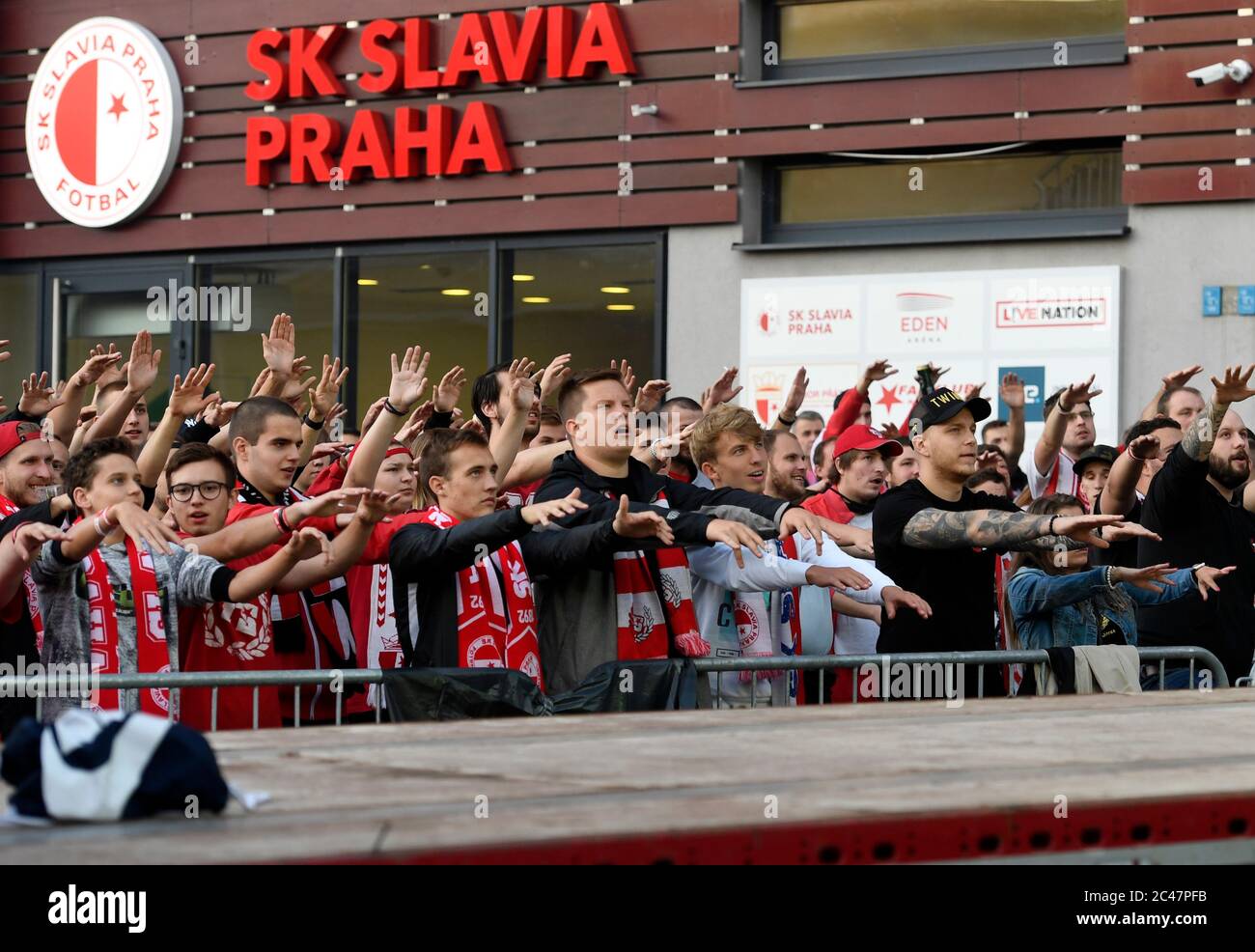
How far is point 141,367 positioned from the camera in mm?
8875

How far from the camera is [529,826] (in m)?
3.15

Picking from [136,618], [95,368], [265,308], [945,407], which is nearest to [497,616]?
[136,618]

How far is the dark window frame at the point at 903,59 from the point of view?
14.9 meters

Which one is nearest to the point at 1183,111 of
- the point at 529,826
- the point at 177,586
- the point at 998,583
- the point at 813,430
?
the point at 813,430

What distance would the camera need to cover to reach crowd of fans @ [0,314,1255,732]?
636 cm

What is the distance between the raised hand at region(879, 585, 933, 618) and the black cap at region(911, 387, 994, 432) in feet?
2.29

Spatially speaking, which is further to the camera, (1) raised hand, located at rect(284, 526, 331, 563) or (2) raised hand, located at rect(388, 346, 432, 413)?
(2) raised hand, located at rect(388, 346, 432, 413)

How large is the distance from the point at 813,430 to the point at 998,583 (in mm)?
5074

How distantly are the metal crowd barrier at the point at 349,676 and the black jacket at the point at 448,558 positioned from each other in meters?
0.39

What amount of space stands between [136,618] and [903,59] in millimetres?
10739

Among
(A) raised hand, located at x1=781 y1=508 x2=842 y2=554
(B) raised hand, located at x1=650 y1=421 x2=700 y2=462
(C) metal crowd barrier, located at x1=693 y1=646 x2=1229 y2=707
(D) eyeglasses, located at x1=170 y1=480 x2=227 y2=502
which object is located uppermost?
(B) raised hand, located at x1=650 y1=421 x2=700 y2=462

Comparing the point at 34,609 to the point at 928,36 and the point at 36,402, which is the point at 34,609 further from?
the point at 928,36

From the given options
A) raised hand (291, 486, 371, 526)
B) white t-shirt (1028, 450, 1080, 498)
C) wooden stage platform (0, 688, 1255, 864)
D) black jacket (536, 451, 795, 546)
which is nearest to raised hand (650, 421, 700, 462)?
black jacket (536, 451, 795, 546)

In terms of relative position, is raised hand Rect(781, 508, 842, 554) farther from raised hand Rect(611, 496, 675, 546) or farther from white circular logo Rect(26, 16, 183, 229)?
white circular logo Rect(26, 16, 183, 229)
